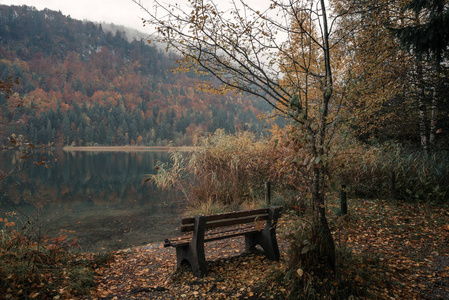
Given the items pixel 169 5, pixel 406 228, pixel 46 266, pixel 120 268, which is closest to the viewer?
pixel 169 5

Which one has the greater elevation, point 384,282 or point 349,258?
point 349,258

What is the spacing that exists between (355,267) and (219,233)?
1586 mm

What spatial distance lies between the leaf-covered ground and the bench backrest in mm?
569

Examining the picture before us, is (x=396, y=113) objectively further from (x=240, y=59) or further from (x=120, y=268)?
(x=120, y=268)

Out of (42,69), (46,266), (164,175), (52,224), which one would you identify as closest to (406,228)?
(46,266)

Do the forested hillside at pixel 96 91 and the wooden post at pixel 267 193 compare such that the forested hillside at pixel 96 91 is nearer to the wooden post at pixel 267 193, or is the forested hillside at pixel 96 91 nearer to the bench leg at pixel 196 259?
the wooden post at pixel 267 193

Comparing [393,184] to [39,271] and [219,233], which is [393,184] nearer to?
[219,233]

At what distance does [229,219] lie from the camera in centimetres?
353

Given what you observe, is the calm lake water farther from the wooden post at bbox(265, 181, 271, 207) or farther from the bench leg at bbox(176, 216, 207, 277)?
the wooden post at bbox(265, 181, 271, 207)

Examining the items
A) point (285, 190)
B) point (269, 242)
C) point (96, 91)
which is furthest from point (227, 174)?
point (96, 91)

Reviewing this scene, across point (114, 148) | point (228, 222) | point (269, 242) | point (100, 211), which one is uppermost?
point (114, 148)

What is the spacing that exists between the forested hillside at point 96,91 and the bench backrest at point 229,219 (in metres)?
5.87

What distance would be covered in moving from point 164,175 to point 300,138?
6632 millimetres

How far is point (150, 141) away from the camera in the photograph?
6025 cm
